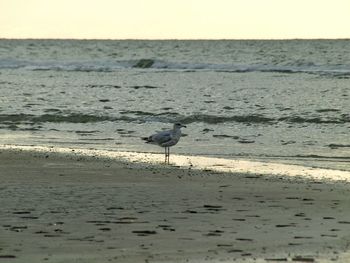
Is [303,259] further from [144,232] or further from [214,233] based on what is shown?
[144,232]

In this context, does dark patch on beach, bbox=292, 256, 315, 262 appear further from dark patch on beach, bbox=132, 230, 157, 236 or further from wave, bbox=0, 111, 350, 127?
wave, bbox=0, 111, 350, 127

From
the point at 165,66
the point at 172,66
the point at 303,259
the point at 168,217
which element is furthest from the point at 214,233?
the point at 165,66

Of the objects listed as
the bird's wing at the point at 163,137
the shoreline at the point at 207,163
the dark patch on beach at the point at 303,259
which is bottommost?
the dark patch on beach at the point at 303,259

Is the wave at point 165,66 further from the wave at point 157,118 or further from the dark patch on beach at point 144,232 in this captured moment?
the dark patch on beach at point 144,232

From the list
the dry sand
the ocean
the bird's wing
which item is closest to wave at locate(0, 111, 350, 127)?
the ocean

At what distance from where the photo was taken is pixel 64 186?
1189cm

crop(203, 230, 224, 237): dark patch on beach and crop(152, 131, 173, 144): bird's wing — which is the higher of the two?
crop(152, 131, 173, 144): bird's wing

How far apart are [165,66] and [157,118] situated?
1699 inches

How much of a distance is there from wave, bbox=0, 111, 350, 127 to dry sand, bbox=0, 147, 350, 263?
33.1 ft

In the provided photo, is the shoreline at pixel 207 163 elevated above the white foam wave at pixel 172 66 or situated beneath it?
situated beneath

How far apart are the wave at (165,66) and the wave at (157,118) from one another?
22.7 meters

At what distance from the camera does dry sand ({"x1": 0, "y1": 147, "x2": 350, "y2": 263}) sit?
7750 millimetres

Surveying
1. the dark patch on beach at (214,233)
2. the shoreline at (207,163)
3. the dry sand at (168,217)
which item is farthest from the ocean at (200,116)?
the dark patch on beach at (214,233)

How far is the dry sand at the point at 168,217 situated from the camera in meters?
7.75
